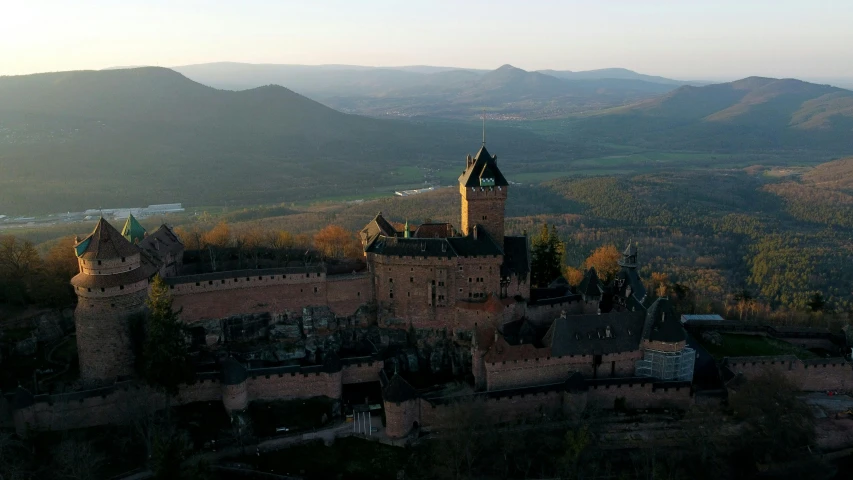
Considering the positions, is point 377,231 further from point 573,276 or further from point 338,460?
point 573,276

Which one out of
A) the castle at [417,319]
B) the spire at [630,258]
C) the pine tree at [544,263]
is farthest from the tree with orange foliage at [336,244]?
the spire at [630,258]

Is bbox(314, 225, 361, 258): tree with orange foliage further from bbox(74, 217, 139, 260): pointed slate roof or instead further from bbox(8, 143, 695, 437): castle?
bbox(74, 217, 139, 260): pointed slate roof

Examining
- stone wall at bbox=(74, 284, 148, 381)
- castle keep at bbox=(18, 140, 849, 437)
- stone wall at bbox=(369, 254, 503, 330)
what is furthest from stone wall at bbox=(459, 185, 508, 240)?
stone wall at bbox=(74, 284, 148, 381)

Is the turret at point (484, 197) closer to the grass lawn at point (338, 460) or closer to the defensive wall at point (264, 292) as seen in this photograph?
the defensive wall at point (264, 292)

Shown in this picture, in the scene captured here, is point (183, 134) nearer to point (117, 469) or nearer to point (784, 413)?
point (117, 469)

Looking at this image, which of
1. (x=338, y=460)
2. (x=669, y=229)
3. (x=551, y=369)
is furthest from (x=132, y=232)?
(x=669, y=229)

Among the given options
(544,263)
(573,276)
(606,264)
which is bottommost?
(573,276)
